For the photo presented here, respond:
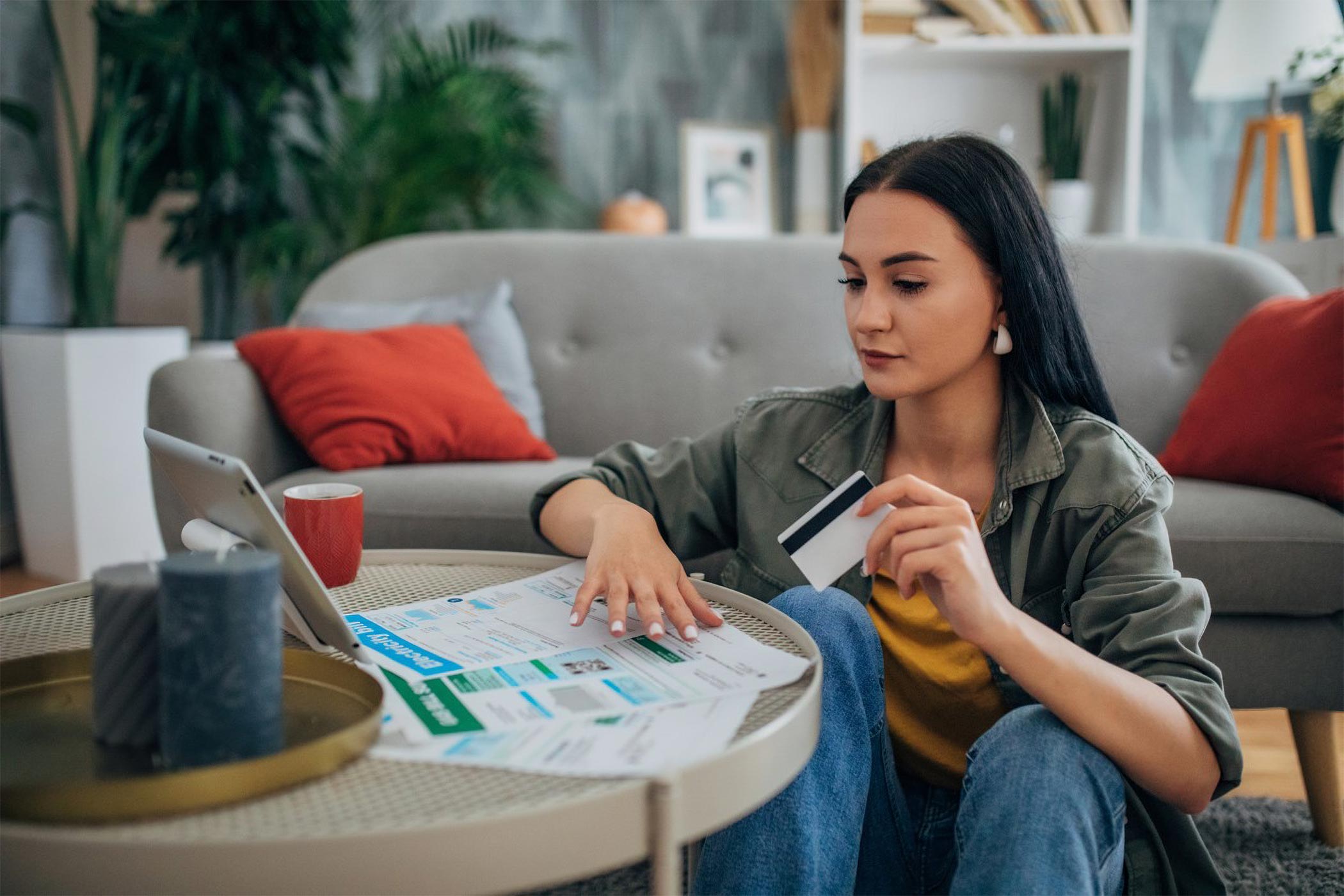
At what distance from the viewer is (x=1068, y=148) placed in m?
3.07

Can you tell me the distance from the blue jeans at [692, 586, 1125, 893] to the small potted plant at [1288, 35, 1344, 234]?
2086 millimetres

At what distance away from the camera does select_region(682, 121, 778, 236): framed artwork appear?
3.44 metres

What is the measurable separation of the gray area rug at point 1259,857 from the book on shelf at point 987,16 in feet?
6.88

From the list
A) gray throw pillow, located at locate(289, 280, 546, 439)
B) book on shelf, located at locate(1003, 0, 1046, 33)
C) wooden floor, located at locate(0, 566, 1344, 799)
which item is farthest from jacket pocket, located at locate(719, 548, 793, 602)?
book on shelf, located at locate(1003, 0, 1046, 33)

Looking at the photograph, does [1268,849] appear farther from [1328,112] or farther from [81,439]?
[81,439]

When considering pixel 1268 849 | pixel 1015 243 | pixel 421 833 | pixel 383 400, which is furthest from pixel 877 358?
pixel 383 400

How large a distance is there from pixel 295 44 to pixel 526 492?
2133mm

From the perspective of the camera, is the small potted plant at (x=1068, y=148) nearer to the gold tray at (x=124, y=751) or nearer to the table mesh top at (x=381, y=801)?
the table mesh top at (x=381, y=801)

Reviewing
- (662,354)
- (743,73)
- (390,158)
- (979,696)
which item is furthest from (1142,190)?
(979,696)

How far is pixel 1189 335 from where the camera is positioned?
82.8 inches

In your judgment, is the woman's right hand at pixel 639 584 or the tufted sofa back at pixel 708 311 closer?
the woman's right hand at pixel 639 584

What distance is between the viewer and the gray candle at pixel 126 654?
Result: 0.61 metres

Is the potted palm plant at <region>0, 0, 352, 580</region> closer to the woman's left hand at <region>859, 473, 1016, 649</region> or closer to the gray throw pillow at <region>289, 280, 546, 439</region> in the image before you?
the gray throw pillow at <region>289, 280, 546, 439</region>

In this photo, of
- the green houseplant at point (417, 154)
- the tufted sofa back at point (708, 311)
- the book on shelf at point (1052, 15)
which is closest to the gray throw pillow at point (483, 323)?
the tufted sofa back at point (708, 311)
